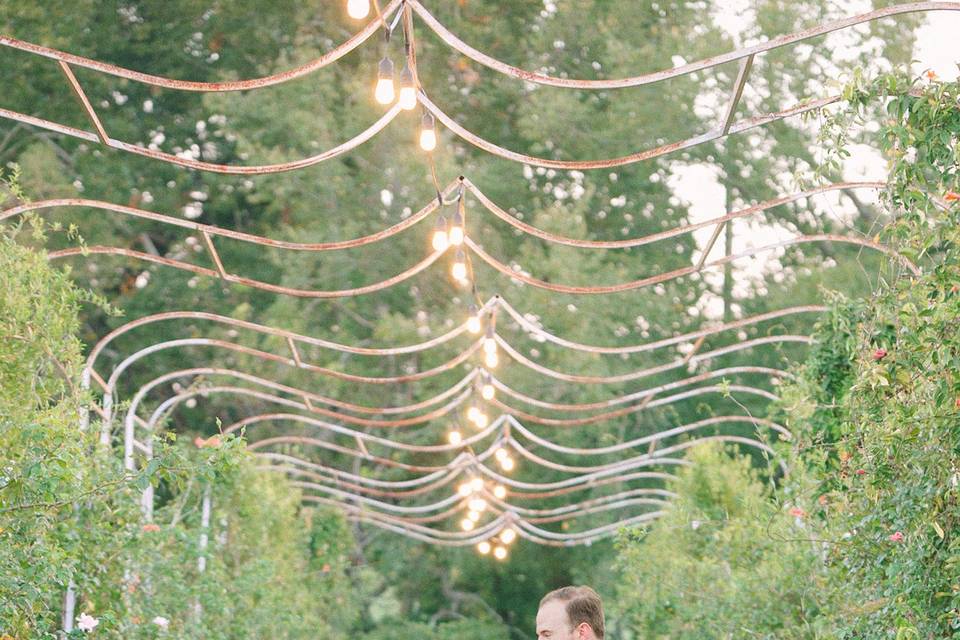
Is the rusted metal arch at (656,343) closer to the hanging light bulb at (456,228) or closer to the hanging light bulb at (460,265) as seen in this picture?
the hanging light bulb at (460,265)

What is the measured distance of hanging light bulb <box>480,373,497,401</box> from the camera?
8883 mm

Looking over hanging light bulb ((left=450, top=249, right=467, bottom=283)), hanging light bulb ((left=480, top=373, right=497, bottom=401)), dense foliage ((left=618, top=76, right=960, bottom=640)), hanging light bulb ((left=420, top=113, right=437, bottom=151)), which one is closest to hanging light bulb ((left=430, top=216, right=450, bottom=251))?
hanging light bulb ((left=450, top=249, right=467, bottom=283))

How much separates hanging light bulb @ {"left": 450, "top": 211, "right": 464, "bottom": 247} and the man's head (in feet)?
9.31

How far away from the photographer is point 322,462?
19531 mm

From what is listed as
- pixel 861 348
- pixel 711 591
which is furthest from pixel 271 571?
pixel 861 348

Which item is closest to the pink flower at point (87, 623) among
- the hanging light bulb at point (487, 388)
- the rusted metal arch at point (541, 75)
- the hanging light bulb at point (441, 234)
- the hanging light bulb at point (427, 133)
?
the hanging light bulb at point (441, 234)

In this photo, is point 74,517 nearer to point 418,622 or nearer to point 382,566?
point 382,566

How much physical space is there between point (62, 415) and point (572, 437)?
12.6 m

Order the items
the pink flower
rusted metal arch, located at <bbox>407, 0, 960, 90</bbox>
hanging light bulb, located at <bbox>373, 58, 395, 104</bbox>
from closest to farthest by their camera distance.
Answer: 1. rusted metal arch, located at <bbox>407, 0, 960, 90</bbox>
2. hanging light bulb, located at <bbox>373, 58, 395, 104</bbox>
3. the pink flower

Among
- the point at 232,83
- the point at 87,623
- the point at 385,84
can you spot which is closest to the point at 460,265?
the point at 232,83

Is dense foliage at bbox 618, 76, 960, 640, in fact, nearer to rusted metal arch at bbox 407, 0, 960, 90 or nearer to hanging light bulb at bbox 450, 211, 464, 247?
rusted metal arch at bbox 407, 0, 960, 90

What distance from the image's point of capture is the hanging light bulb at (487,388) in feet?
29.1

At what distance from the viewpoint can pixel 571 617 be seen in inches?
135

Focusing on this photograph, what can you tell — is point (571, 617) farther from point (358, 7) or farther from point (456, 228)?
point (456, 228)
